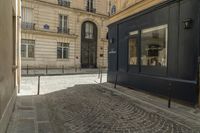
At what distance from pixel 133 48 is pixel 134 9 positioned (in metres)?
2.07

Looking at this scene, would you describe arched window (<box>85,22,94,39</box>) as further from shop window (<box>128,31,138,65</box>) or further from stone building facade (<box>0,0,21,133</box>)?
stone building facade (<box>0,0,21,133</box>)

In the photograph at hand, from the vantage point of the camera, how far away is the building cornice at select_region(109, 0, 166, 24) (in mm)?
10255

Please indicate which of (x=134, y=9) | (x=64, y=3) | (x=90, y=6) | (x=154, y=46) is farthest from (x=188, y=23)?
(x=90, y=6)

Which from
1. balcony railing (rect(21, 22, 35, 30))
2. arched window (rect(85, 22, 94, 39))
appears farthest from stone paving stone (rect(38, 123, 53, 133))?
arched window (rect(85, 22, 94, 39))

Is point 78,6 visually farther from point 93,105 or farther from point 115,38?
point 93,105

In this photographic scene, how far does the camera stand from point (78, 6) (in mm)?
31641

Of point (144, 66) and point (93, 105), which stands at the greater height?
point (144, 66)

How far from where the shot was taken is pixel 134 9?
11.7 meters

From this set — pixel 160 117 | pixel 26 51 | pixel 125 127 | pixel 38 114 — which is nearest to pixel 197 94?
pixel 160 117

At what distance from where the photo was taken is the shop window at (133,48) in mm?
11914

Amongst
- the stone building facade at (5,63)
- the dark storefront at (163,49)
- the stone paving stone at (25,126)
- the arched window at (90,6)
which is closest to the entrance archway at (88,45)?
the arched window at (90,6)

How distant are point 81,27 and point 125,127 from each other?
2770 cm

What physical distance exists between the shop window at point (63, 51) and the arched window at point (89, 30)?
4.11m

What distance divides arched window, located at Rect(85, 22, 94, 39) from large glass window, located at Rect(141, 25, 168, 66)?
73.6ft
